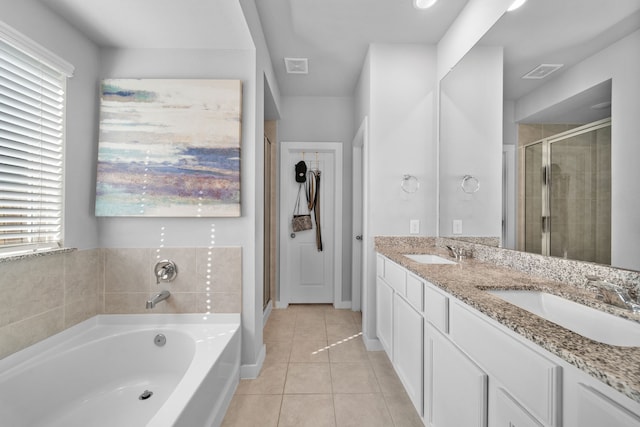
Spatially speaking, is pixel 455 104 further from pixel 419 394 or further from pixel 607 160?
pixel 419 394

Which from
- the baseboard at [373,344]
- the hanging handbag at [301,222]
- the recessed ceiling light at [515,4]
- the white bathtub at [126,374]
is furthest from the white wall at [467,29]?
the white bathtub at [126,374]

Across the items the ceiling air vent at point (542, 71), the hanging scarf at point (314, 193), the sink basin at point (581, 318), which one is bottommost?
the sink basin at point (581, 318)

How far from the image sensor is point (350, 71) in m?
2.92

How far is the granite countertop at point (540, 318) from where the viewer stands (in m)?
0.56

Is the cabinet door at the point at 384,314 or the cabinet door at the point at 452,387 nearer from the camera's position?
the cabinet door at the point at 452,387

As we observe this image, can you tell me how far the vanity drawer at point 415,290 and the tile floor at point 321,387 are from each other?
2.27 feet

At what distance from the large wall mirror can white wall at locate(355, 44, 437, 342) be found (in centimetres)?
43

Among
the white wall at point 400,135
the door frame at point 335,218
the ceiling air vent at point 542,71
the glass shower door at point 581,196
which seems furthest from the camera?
the door frame at point 335,218

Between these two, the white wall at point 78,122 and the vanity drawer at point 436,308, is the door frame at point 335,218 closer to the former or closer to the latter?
the white wall at point 78,122

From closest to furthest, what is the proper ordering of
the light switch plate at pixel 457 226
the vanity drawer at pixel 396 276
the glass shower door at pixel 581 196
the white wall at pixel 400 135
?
the glass shower door at pixel 581 196, the vanity drawer at pixel 396 276, the light switch plate at pixel 457 226, the white wall at pixel 400 135

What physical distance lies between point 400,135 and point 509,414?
2.06 metres

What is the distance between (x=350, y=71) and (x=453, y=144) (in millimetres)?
1373

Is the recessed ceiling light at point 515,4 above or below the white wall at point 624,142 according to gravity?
above

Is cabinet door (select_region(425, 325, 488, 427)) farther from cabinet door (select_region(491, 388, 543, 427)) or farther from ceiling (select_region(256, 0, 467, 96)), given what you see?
ceiling (select_region(256, 0, 467, 96))
